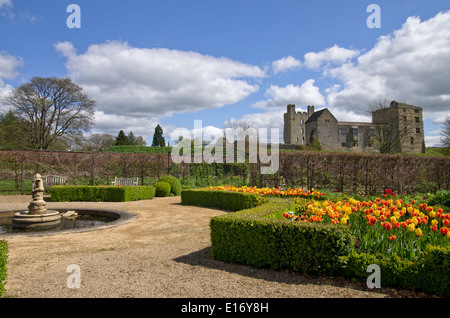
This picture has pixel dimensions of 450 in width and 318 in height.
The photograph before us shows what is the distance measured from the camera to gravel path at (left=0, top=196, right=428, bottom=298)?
3.56 metres

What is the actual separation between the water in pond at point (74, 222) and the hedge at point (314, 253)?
17.0 ft

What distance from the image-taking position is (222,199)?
36.7 feet

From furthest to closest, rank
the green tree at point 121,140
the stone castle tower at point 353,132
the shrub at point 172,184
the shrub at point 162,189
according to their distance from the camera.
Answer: the green tree at point 121,140, the stone castle tower at point 353,132, the shrub at point 172,184, the shrub at point 162,189

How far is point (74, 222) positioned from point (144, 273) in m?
5.70

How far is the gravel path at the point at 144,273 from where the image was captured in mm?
3559

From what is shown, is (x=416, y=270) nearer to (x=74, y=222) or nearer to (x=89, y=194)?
(x=74, y=222)

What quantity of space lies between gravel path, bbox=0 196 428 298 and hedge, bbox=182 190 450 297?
0.15m

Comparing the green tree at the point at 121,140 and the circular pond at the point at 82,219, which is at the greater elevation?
the green tree at the point at 121,140

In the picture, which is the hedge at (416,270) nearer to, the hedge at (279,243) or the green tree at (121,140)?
the hedge at (279,243)

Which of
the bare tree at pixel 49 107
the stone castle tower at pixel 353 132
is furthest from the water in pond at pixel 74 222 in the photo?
the stone castle tower at pixel 353 132

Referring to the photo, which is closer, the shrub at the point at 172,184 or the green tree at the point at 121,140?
the shrub at the point at 172,184
